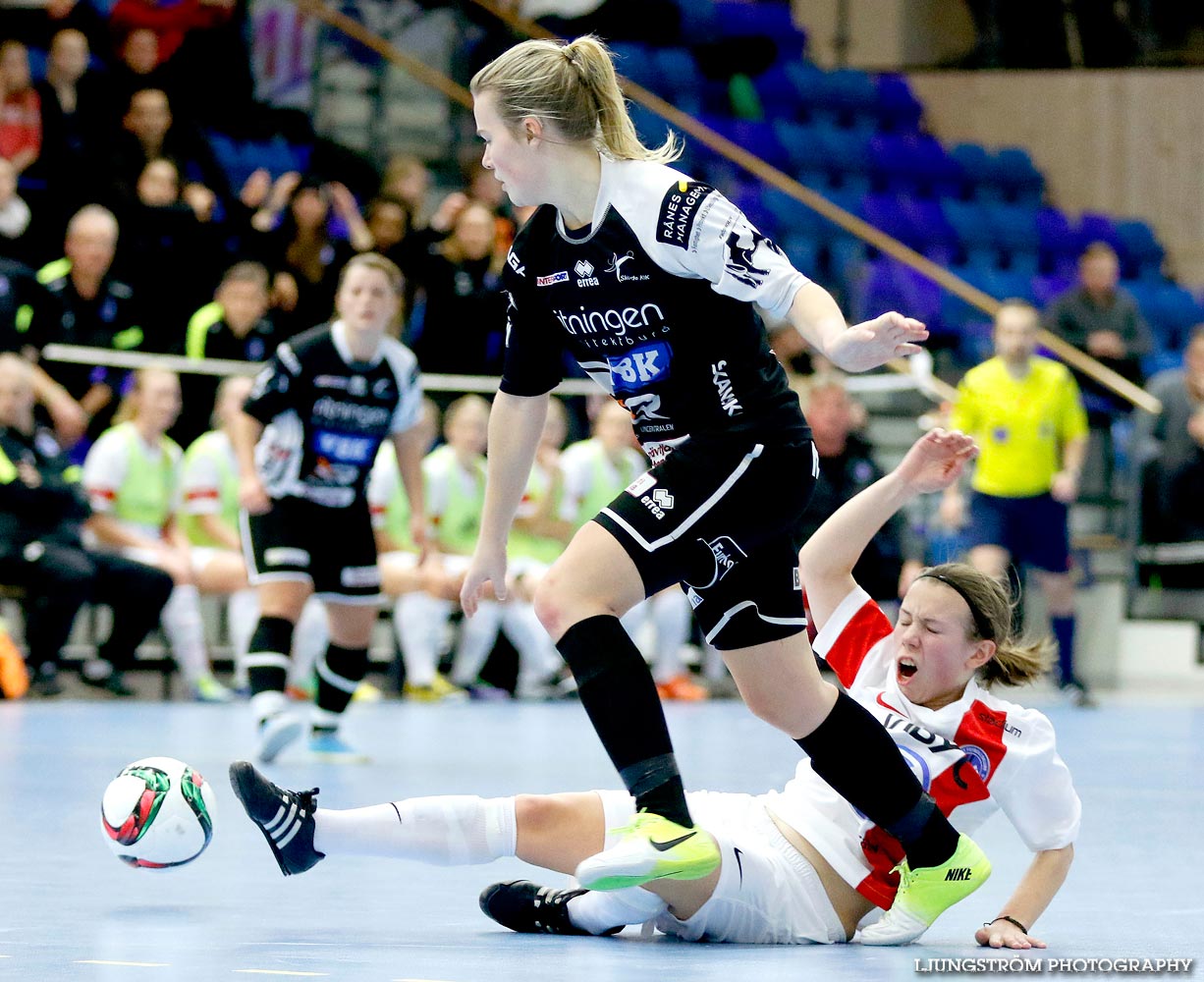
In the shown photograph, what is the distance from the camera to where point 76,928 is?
10.3 feet

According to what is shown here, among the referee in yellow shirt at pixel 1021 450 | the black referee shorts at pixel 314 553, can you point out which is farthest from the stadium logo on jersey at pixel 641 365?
the referee in yellow shirt at pixel 1021 450

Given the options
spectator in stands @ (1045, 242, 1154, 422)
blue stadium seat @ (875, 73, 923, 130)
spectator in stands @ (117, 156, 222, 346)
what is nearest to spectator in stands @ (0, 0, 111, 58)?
spectator in stands @ (117, 156, 222, 346)

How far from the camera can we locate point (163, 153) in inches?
433

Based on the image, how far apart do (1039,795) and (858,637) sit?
1.56ft

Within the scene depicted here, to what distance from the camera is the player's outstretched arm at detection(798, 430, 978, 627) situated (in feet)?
11.3

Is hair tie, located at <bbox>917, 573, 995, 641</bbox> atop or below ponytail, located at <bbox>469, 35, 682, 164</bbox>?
below

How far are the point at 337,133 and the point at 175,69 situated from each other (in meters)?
1.31

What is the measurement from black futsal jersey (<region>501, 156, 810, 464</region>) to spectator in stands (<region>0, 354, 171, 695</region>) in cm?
597

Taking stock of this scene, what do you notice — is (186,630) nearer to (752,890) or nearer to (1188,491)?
(1188,491)

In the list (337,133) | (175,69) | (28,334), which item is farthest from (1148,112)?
(28,334)

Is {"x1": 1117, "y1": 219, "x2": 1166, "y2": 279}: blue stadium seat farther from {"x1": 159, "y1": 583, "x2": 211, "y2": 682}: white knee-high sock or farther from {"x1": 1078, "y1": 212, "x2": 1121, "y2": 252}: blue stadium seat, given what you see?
{"x1": 159, "y1": 583, "x2": 211, "y2": 682}: white knee-high sock

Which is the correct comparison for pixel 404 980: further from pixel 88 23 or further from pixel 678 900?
pixel 88 23

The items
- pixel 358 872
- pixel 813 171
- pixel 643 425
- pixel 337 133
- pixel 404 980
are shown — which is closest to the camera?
pixel 404 980

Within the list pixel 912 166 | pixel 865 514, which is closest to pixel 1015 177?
pixel 912 166
